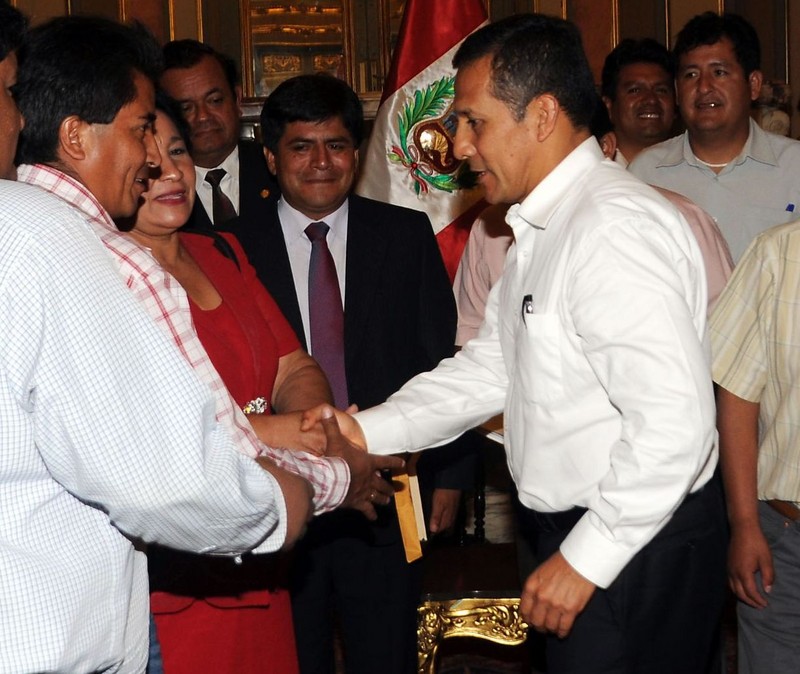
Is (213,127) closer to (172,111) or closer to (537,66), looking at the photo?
(172,111)

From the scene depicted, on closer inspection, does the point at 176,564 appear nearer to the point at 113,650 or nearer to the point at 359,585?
the point at 113,650

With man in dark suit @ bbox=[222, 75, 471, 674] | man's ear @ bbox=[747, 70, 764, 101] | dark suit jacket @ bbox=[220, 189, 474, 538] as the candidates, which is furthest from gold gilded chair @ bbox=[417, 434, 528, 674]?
man's ear @ bbox=[747, 70, 764, 101]

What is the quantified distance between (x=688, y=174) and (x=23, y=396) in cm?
288

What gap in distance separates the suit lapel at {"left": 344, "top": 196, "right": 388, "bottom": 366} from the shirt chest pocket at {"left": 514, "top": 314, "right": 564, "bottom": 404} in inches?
38.7

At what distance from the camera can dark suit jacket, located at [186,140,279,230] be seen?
3291 millimetres

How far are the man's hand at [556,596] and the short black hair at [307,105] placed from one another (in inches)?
66.4

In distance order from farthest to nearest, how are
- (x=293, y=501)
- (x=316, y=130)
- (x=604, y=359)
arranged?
(x=316, y=130), (x=604, y=359), (x=293, y=501)

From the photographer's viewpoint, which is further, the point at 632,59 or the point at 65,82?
the point at 632,59

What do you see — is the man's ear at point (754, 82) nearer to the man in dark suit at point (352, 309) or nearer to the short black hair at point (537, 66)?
the man in dark suit at point (352, 309)

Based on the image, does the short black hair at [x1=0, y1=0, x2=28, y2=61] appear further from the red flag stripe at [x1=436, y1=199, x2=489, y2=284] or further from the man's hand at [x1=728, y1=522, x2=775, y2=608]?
the red flag stripe at [x1=436, y1=199, x2=489, y2=284]

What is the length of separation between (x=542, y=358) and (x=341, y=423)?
0.62 meters

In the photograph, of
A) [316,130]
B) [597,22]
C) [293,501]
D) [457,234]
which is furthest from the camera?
[597,22]

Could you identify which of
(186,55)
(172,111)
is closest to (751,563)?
(172,111)

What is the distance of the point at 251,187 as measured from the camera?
3520 millimetres
